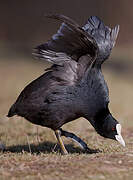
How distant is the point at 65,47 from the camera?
5.35 meters

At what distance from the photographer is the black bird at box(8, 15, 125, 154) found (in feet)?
17.1

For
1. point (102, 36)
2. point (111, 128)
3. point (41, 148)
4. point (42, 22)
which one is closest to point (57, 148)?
point (41, 148)

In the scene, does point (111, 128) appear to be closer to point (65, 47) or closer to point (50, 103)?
point (50, 103)

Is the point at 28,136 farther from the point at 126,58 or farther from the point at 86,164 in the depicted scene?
the point at 126,58

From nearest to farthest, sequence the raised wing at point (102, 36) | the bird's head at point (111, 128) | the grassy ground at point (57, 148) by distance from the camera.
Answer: the grassy ground at point (57, 148)
the bird's head at point (111, 128)
the raised wing at point (102, 36)

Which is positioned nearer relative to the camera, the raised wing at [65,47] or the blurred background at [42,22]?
the raised wing at [65,47]

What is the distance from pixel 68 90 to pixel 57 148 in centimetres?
117

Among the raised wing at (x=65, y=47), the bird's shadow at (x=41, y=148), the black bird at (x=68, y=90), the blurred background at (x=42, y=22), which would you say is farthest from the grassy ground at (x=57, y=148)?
the blurred background at (x=42, y=22)

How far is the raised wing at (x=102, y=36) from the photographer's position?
579cm

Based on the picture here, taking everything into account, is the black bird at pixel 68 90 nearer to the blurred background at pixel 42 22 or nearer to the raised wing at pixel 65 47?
the raised wing at pixel 65 47

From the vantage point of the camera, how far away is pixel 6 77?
12711 mm

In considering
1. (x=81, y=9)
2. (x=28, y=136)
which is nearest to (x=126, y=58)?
(x=81, y=9)

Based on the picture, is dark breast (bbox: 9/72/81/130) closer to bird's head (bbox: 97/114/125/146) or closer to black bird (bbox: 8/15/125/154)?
black bird (bbox: 8/15/125/154)

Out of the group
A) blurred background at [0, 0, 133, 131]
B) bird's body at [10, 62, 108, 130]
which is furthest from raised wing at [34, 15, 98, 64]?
blurred background at [0, 0, 133, 131]
